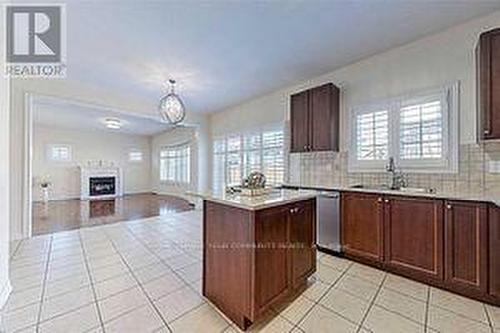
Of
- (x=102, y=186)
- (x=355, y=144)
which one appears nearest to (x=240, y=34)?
(x=355, y=144)

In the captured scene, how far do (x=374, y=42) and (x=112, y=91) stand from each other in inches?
193

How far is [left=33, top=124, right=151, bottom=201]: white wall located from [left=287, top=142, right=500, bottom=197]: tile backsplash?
943cm

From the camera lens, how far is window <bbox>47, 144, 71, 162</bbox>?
30.9ft

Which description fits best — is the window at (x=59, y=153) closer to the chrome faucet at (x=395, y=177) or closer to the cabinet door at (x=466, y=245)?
the chrome faucet at (x=395, y=177)

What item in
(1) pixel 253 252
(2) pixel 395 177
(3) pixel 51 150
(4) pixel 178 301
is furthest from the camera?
(3) pixel 51 150

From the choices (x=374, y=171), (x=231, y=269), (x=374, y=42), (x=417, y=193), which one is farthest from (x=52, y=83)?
(x=417, y=193)

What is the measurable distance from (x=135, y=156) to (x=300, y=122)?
31.1ft

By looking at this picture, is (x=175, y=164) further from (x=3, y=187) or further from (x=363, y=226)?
(x=363, y=226)

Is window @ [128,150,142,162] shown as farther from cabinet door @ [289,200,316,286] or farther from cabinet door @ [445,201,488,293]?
cabinet door @ [445,201,488,293]

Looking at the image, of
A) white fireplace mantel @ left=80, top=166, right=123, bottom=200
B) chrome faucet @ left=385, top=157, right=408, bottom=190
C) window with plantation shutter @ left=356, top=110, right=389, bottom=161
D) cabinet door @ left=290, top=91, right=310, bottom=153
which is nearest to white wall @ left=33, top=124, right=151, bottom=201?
white fireplace mantel @ left=80, top=166, right=123, bottom=200

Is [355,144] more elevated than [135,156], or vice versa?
[135,156]

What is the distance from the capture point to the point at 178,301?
231cm

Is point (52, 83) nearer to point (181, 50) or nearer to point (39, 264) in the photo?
point (181, 50)

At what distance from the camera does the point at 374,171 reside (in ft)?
11.6
